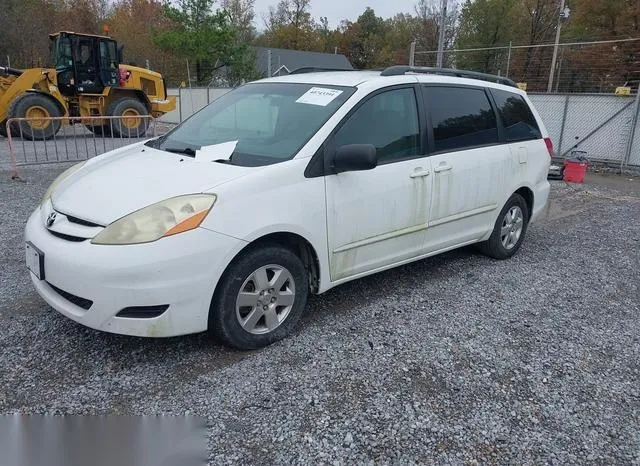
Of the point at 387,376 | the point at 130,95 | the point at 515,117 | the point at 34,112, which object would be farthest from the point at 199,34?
the point at 387,376

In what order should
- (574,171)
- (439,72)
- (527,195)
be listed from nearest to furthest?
1. (439,72)
2. (527,195)
3. (574,171)

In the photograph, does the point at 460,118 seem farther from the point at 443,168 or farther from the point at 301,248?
the point at 301,248

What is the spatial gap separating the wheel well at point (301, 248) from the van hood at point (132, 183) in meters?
0.43

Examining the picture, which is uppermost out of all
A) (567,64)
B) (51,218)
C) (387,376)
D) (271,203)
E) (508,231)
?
(567,64)

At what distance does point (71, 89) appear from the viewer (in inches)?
539

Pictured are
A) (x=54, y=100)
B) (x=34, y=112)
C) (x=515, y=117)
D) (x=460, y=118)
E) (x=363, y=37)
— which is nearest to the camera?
(x=460, y=118)

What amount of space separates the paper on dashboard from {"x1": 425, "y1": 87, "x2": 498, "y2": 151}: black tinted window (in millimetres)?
→ 1674

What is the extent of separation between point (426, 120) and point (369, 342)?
72.6 inches

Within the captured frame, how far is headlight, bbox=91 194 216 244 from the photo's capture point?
262 centimetres

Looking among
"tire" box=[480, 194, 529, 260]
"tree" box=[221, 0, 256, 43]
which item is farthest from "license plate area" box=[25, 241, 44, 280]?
"tree" box=[221, 0, 256, 43]

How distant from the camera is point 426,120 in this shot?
3949 millimetres

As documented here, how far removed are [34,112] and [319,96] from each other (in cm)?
1228

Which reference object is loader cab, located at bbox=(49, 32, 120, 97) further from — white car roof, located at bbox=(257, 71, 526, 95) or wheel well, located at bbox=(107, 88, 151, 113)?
white car roof, located at bbox=(257, 71, 526, 95)

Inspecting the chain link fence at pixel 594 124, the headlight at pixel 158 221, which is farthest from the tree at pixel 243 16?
the headlight at pixel 158 221
